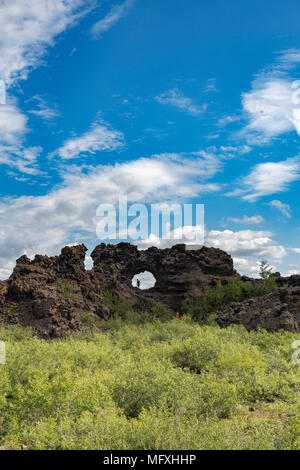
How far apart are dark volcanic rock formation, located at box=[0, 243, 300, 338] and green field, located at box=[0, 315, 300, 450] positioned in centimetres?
1242

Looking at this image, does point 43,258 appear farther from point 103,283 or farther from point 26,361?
point 26,361

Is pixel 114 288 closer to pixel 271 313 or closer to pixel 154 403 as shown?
pixel 271 313

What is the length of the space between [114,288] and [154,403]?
4138 centimetres

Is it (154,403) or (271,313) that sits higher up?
(271,313)

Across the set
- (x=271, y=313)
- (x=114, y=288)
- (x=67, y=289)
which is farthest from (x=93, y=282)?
(x=271, y=313)

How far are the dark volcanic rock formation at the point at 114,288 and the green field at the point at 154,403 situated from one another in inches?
489

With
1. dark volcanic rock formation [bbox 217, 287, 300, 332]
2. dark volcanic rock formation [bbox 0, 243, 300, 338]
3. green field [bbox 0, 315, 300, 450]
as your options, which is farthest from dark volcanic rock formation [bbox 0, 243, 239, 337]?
green field [bbox 0, 315, 300, 450]

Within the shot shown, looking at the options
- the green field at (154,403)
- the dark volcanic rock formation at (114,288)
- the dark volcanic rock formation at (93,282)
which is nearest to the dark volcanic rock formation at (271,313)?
the dark volcanic rock formation at (114,288)

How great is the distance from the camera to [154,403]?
909 centimetres

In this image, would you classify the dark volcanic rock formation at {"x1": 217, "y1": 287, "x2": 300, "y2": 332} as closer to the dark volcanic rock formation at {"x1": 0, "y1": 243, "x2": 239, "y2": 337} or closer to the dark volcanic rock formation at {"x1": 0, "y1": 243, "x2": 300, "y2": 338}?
the dark volcanic rock formation at {"x1": 0, "y1": 243, "x2": 300, "y2": 338}

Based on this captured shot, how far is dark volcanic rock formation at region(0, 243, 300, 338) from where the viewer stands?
29219 millimetres

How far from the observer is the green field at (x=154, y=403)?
6.44 metres

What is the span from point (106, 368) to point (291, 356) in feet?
27.6

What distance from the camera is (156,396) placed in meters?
9.41
